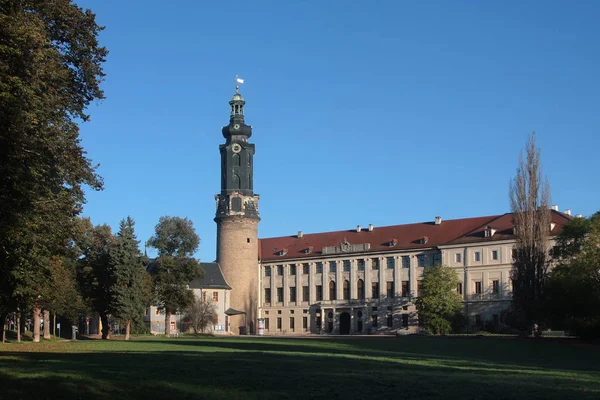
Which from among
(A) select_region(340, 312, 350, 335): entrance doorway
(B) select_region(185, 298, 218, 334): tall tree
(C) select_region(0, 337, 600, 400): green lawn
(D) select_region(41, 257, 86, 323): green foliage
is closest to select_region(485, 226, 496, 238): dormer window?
(A) select_region(340, 312, 350, 335): entrance doorway

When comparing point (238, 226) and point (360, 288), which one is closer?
point (360, 288)

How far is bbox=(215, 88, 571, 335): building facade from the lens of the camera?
8944 centimetres

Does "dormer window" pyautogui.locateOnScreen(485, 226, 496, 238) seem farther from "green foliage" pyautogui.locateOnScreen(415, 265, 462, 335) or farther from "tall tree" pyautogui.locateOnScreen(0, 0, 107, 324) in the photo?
"tall tree" pyautogui.locateOnScreen(0, 0, 107, 324)

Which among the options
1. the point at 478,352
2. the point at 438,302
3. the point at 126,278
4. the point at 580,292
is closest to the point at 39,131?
the point at 478,352

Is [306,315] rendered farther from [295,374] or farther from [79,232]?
[295,374]

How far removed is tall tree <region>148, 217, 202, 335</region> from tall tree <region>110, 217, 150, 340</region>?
13.5m

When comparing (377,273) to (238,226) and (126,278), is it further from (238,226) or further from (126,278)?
(126,278)

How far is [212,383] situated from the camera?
1661 cm

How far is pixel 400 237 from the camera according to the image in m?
100

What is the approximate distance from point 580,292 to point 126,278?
35.5 meters

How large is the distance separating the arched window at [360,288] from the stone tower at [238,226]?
47.1ft

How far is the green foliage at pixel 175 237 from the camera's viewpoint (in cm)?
8288

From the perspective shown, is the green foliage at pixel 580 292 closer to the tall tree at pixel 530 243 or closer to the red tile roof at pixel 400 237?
the tall tree at pixel 530 243

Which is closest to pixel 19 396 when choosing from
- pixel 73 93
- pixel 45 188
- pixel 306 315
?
pixel 45 188
